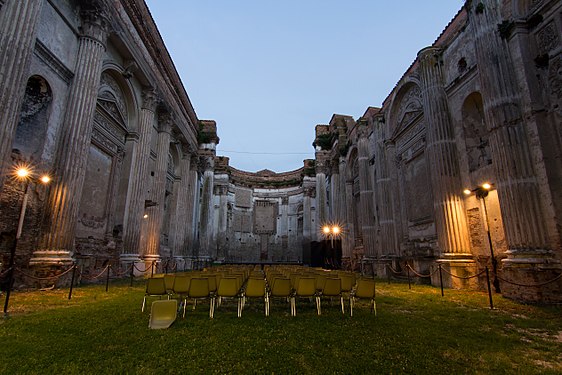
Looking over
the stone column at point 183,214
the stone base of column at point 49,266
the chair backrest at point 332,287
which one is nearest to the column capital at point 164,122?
the stone column at point 183,214

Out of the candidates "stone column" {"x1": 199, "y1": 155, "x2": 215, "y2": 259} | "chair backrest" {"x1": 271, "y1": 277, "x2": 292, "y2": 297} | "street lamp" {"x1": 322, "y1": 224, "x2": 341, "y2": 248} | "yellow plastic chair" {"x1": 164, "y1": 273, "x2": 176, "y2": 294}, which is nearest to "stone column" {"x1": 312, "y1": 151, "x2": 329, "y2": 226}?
"street lamp" {"x1": 322, "y1": 224, "x2": 341, "y2": 248}

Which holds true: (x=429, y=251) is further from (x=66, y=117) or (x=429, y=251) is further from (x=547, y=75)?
(x=66, y=117)

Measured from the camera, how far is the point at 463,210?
447 inches

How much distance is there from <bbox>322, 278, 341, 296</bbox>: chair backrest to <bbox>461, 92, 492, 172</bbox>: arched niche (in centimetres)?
831

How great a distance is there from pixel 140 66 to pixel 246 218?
24670mm

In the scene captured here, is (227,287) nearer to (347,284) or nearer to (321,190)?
(347,284)

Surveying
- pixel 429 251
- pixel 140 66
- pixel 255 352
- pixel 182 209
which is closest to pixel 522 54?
pixel 429 251

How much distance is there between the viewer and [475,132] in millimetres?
11086

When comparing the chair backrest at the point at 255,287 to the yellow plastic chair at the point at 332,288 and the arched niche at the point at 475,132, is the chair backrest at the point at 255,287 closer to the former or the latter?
the yellow plastic chair at the point at 332,288

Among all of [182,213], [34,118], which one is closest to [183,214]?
[182,213]

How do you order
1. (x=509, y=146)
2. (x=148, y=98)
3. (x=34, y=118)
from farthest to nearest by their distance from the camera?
(x=148, y=98), (x=34, y=118), (x=509, y=146)

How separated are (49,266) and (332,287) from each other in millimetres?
9437

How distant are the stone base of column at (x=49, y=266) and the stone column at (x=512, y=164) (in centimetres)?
1393

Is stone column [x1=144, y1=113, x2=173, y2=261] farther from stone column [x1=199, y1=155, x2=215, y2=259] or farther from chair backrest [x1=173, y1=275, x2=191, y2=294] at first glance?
chair backrest [x1=173, y1=275, x2=191, y2=294]
